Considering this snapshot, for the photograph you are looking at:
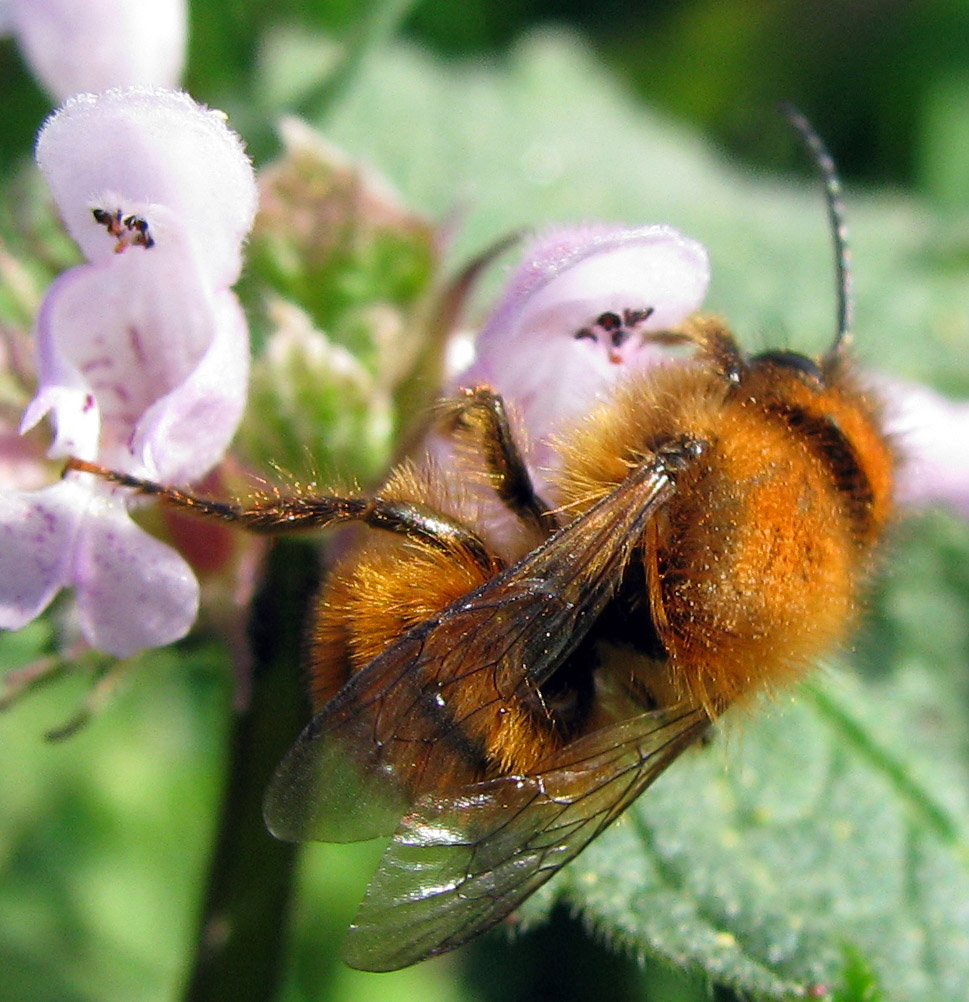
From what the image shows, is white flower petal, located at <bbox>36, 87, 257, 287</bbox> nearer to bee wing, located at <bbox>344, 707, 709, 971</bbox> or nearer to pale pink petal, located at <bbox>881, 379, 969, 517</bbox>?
bee wing, located at <bbox>344, 707, 709, 971</bbox>

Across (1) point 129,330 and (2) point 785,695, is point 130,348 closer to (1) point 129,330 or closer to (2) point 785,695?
(1) point 129,330

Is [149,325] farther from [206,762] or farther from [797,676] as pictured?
[206,762]

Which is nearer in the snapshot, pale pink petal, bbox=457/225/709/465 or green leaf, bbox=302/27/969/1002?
pale pink petal, bbox=457/225/709/465

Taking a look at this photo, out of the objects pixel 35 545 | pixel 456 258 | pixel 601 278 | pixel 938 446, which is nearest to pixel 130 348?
pixel 35 545

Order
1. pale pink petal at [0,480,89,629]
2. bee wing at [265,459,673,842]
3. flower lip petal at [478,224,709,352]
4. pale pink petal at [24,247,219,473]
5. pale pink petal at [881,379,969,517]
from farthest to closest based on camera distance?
pale pink petal at [881,379,969,517]
pale pink petal at [24,247,219,473]
flower lip petal at [478,224,709,352]
pale pink petal at [0,480,89,629]
bee wing at [265,459,673,842]

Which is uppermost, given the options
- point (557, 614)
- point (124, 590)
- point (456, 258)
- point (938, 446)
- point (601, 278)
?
point (601, 278)

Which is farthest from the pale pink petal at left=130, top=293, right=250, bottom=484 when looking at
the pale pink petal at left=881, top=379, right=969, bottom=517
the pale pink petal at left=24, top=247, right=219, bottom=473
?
the pale pink petal at left=881, top=379, right=969, bottom=517
